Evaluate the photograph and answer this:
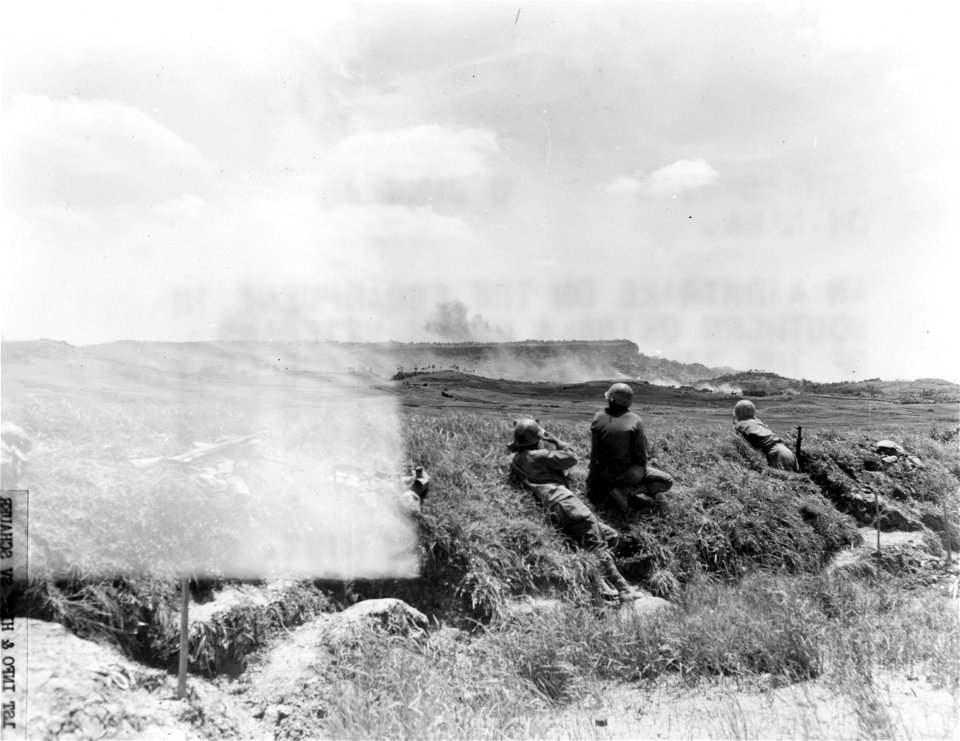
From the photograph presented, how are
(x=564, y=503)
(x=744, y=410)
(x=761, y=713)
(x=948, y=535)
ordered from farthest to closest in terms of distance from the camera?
(x=744, y=410)
(x=948, y=535)
(x=564, y=503)
(x=761, y=713)

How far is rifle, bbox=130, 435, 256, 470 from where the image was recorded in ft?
19.7

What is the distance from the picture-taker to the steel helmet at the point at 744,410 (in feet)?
37.3

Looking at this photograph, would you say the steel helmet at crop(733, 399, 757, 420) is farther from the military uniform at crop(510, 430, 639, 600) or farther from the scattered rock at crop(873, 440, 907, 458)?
the military uniform at crop(510, 430, 639, 600)

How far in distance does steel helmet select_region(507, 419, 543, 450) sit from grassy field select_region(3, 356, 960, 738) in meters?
0.34

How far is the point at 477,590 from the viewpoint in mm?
6840

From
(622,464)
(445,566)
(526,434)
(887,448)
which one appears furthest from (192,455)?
(887,448)

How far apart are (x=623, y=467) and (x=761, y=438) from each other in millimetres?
3460

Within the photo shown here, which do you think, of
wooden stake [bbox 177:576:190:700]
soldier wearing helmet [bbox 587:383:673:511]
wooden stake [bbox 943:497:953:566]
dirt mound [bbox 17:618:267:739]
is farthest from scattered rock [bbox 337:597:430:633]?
wooden stake [bbox 943:497:953:566]

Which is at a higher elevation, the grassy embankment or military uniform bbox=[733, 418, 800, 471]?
military uniform bbox=[733, 418, 800, 471]

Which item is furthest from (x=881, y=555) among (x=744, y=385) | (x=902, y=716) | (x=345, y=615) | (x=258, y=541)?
(x=258, y=541)

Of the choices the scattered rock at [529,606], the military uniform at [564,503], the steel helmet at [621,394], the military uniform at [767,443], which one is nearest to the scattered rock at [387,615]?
the scattered rock at [529,606]

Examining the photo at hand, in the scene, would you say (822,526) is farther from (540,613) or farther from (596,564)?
(540,613)

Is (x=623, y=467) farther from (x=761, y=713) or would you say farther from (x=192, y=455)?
(x=192, y=455)

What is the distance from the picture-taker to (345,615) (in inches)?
236
